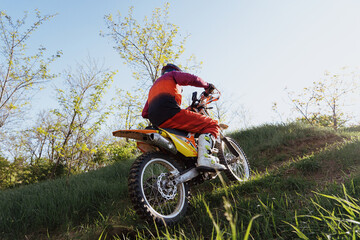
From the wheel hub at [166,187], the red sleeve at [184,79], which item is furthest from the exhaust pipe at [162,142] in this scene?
the red sleeve at [184,79]

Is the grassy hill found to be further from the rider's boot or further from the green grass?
the rider's boot

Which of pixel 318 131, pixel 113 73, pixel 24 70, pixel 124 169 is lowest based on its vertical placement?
pixel 318 131

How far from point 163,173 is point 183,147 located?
0.47m

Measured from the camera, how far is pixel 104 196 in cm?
393

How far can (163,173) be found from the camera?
2672 millimetres

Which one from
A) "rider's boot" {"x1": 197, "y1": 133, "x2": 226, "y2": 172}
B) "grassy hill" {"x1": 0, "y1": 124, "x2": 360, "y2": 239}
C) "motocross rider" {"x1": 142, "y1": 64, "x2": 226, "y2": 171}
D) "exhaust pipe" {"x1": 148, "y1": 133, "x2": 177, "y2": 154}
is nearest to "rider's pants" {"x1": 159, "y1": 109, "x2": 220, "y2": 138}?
"motocross rider" {"x1": 142, "y1": 64, "x2": 226, "y2": 171}

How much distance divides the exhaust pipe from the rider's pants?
37 cm

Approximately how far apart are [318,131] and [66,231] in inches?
285

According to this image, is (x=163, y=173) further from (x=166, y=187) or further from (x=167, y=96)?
(x=167, y=96)

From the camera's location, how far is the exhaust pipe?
2625 millimetres

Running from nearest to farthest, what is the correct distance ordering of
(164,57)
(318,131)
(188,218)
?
(188,218)
(318,131)
(164,57)

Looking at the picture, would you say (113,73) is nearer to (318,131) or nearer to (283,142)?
(283,142)

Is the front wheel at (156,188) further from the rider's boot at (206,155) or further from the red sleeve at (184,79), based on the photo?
the red sleeve at (184,79)

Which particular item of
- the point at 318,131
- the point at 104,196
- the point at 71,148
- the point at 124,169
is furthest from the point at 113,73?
the point at 318,131
